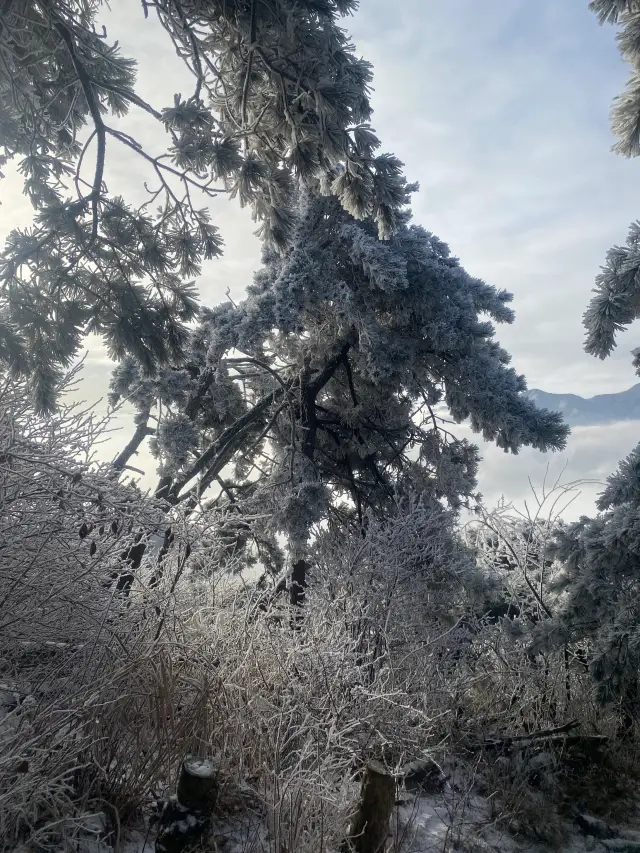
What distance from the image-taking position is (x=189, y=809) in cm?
320

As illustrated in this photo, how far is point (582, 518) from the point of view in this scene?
594 cm

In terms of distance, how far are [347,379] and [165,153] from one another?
5607 mm

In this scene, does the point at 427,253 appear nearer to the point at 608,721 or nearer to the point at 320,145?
the point at 320,145

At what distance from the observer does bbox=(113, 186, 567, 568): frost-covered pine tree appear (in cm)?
841

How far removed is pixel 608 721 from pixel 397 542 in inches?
115

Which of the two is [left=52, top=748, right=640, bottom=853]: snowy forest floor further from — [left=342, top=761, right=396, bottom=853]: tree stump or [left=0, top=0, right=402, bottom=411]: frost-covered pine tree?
[left=0, top=0, right=402, bottom=411]: frost-covered pine tree

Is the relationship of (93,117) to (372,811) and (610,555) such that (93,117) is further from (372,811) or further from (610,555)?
(610,555)

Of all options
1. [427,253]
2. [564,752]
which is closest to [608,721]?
[564,752]

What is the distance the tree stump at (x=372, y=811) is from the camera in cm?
363

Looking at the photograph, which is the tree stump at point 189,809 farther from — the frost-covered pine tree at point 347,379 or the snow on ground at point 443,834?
the frost-covered pine tree at point 347,379

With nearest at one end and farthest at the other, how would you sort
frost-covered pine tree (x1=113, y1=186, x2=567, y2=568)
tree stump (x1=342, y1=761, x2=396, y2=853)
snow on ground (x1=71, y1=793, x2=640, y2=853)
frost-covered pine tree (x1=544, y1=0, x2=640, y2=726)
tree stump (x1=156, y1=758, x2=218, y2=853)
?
tree stump (x1=156, y1=758, x2=218, y2=853), snow on ground (x1=71, y1=793, x2=640, y2=853), tree stump (x1=342, y1=761, x2=396, y2=853), frost-covered pine tree (x1=544, y1=0, x2=640, y2=726), frost-covered pine tree (x1=113, y1=186, x2=567, y2=568)

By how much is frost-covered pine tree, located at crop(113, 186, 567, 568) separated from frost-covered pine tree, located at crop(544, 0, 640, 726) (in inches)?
95.8

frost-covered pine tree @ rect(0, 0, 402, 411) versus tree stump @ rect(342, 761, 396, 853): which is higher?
frost-covered pine tree @ rect(0, 0, 402, 411)

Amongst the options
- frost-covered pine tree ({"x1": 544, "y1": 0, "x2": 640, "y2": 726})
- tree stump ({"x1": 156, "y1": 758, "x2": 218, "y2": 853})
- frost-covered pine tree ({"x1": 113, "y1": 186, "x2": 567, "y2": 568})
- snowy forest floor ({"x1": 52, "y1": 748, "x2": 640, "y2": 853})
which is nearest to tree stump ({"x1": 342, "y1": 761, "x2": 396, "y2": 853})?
snowy forest floor ({"x1": 52, "y1": 748, "x2": 640, "y2": 853})
